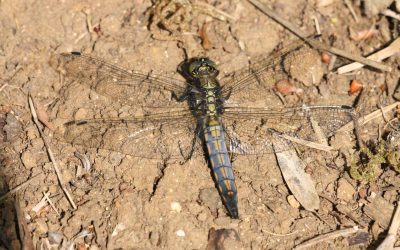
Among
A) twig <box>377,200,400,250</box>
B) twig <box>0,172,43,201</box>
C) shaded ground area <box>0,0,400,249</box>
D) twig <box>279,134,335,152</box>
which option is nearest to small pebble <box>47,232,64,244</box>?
shaded ground area <box>0,0,400,249</box>

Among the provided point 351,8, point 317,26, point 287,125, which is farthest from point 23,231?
point 351,8

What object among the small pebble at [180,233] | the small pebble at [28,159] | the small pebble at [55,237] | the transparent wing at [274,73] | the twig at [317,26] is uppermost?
the twig at [317,26]

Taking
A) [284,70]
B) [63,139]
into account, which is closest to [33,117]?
[63,139]

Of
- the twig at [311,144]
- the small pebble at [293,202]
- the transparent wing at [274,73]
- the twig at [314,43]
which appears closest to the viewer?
the small pebble at [293,202]

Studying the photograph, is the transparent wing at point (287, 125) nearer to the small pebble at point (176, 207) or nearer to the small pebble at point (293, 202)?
the small pebble at point (293, 202)

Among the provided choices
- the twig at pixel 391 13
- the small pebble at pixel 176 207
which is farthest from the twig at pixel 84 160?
the twig at pixel 391 13

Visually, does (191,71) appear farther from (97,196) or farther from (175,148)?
(97,196)
